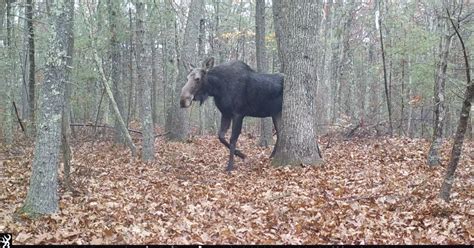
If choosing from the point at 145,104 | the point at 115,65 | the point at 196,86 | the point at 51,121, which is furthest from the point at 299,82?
the point at 115,65

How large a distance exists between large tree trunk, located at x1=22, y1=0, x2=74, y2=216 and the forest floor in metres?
0.28

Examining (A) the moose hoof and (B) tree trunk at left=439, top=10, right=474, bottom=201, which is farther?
(A) the moose hoof

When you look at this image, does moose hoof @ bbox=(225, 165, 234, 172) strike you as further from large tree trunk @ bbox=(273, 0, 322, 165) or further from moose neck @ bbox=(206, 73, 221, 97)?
moose neck @ bbox=(206, 73, 221, 97)

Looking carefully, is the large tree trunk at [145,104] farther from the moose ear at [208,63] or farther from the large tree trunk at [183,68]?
the large tree trunk at [183,68]

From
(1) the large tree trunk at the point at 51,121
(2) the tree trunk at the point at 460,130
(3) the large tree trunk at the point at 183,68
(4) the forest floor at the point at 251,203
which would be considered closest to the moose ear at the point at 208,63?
(4) the forest floor at the point at 251,203

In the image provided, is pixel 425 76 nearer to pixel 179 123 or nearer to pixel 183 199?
pixel 179 123

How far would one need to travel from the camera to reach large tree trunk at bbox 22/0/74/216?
20.1ft

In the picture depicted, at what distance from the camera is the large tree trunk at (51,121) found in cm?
612

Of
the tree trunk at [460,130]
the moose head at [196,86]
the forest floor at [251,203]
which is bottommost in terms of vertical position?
the forest floor at [251,203]

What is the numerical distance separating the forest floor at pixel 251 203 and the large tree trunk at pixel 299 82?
47 cm

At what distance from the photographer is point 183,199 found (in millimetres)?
7852

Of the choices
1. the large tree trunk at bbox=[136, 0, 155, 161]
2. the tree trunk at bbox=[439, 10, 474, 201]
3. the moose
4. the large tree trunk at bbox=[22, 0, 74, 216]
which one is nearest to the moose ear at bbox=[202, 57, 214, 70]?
the moose

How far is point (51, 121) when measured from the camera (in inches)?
246

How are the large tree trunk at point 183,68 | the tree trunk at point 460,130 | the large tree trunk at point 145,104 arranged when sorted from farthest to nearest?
1. the large tree trunk at point 183,68
2. the large tree trunk at point 145,104
3. the tree trunk at point 460,130
